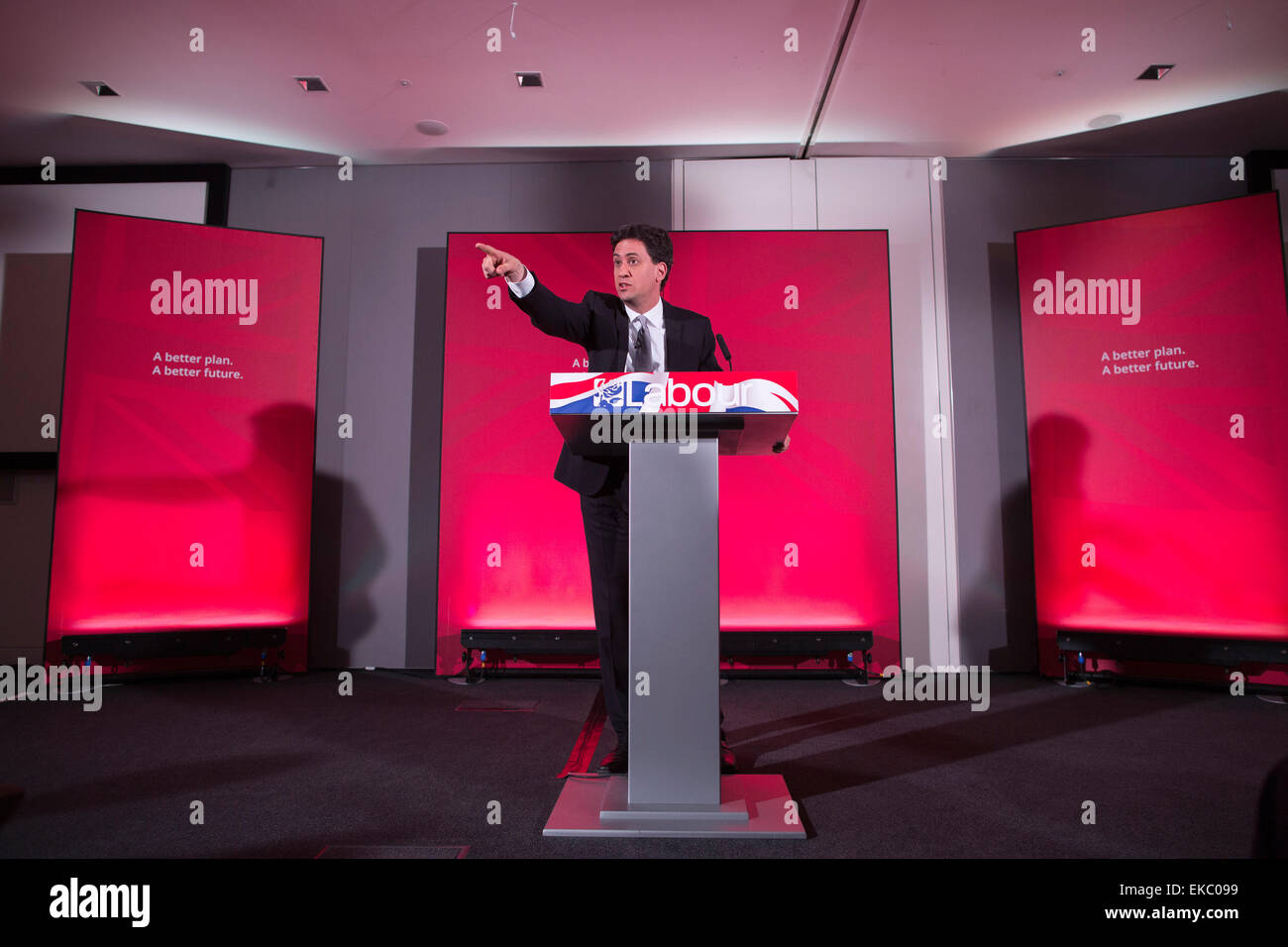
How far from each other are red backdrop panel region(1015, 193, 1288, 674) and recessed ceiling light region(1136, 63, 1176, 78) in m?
0.78

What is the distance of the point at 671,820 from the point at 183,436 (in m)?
4.00

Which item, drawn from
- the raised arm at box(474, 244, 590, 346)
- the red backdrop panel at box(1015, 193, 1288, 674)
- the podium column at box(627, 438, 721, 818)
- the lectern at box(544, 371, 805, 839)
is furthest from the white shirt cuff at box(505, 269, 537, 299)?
the red backdrop panel at box(1015, 193, 1288, 674)

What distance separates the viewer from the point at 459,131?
4.45 meters

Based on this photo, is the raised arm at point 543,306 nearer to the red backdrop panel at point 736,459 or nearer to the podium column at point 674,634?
the podium column at point 674,634

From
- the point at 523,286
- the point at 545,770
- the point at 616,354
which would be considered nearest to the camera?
the point at 523,286

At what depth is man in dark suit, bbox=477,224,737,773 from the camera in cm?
216

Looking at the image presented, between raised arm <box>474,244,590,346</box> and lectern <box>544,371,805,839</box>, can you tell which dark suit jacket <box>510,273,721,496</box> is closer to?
raised arm <box>474,244,590,346</box>

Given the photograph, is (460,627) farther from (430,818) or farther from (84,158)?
(84,158)

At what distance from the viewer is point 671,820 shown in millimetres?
1789

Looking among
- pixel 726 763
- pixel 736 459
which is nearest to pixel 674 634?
pixel 726 763

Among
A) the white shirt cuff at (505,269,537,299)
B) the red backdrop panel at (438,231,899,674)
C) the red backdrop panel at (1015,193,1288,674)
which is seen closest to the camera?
the white shirt cuff at (505,269,537,299)

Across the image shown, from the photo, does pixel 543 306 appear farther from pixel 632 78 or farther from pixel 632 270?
pixel 632 78

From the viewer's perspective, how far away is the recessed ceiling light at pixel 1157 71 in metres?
3.79

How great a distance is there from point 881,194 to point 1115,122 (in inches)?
57.2
